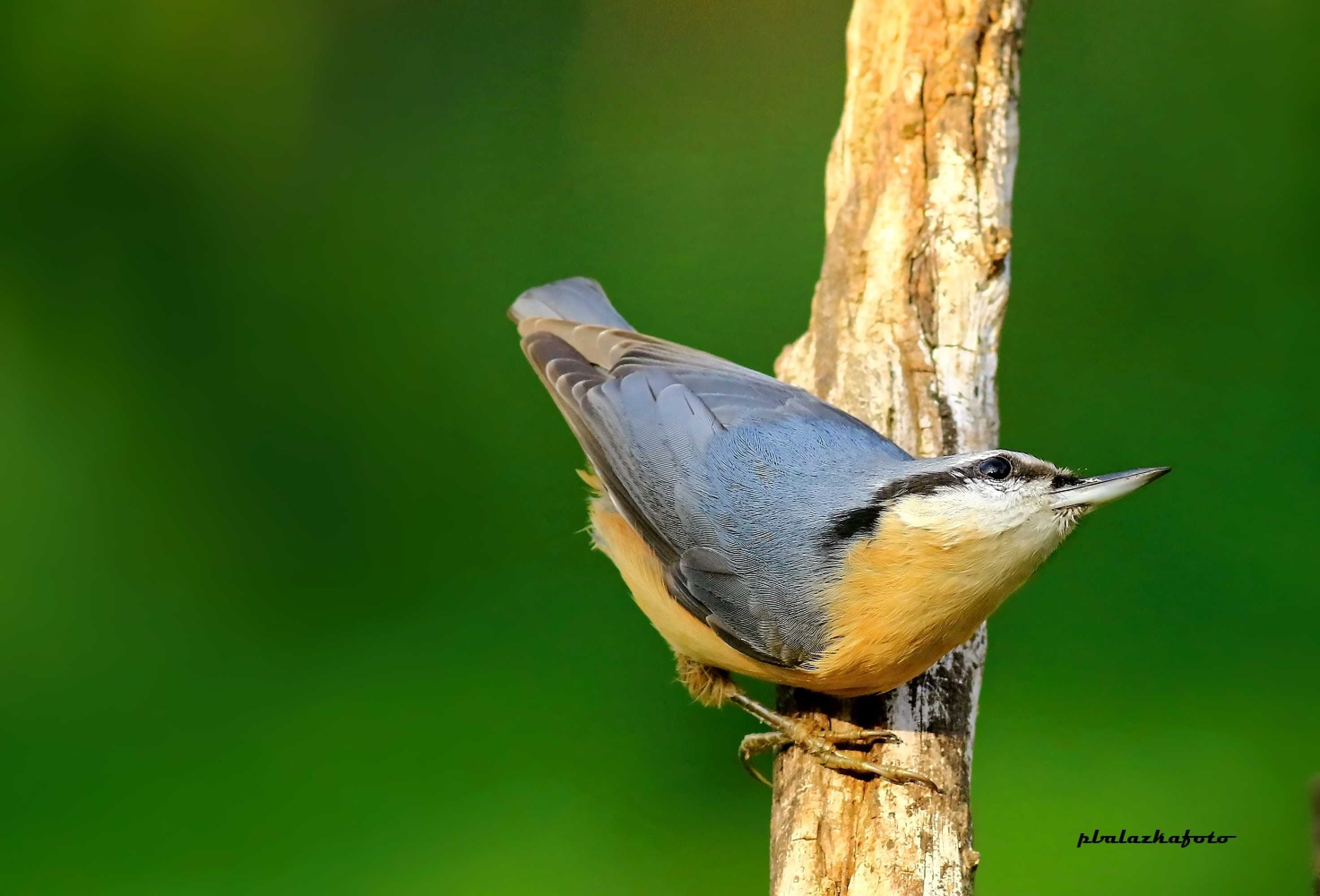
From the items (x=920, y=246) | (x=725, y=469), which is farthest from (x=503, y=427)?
(x=725, y=469)

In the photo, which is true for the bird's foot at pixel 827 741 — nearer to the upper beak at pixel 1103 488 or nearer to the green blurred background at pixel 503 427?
the upper beak at pixel 1103 488

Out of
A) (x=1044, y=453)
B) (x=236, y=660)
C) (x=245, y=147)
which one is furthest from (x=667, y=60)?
(x=236, y=660)

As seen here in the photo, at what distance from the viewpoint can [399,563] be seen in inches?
141

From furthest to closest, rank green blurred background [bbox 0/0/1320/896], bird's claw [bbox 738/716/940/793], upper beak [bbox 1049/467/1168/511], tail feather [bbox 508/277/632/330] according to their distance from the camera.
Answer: green blurred background [bbox 0/0/1320/896]
tail feather [bbox 508/277/632/330]
bird's claw [bbox 738/716/940/793]
upper beak [bbox 1049/467/1168/511]

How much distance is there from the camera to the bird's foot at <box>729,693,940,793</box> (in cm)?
185

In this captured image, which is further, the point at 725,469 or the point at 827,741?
the point at 725,469

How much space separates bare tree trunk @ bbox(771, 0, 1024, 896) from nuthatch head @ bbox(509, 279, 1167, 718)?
0.58 feet

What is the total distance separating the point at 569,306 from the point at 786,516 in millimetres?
844

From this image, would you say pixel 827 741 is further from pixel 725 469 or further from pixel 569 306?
pixel 569 306

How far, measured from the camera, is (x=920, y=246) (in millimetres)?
2365

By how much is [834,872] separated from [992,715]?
4.46 feet
